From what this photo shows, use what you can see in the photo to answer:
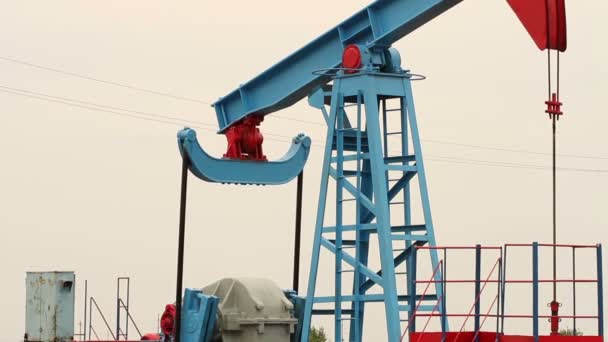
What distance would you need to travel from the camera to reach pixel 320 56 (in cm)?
2109

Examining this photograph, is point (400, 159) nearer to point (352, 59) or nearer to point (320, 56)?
point (352, 59)

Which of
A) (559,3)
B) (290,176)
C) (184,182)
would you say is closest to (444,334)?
(559,3)

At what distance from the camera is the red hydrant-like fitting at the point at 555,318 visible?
14.5 m

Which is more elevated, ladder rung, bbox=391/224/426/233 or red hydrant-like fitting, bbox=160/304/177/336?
ladder rung, bbox=391/224/426/233

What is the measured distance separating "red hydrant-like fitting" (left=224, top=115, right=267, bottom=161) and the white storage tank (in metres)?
3.06

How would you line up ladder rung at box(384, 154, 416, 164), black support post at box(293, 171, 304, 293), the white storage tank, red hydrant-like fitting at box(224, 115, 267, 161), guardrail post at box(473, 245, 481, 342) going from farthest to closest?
black support post at box(293, 171, 304, 293) < red hydrant-like fitting at box(224, 115, 267, 161) < the white storage tank < ladder rung at box(384, 154, 416, 164) < guardrail post at box(473, 245, 481, 342)

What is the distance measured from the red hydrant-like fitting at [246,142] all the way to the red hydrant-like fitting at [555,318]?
8066 mm

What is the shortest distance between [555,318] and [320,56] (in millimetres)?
7610

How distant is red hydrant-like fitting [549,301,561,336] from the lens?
14.5 meters

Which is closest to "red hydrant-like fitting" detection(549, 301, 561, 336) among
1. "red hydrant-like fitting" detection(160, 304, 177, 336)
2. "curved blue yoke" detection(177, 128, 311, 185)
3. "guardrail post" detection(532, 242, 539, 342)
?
"guardrail post" detection(532, 242, 539, 342)

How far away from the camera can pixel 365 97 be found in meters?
19.8

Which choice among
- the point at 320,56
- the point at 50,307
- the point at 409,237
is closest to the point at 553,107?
the point at 409,237

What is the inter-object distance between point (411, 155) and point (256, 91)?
3.13m

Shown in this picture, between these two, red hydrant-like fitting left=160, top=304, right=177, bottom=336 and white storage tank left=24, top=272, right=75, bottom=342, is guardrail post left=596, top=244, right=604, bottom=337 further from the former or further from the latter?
white storage tank left=24, top=272, right=75, bottom=342
